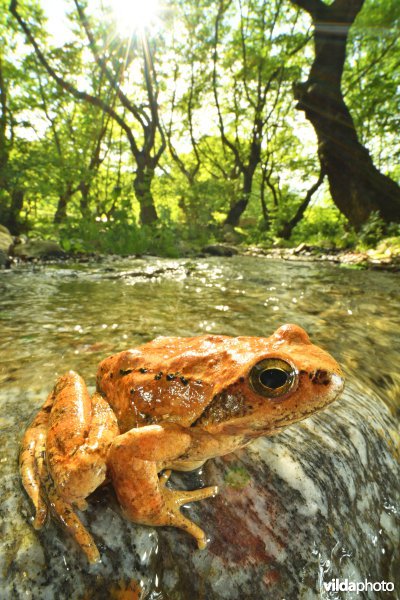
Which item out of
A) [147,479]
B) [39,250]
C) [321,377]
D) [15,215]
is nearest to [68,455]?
[147,479]

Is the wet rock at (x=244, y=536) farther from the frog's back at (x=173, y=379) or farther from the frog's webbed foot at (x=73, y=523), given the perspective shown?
the frog's back at (x=173, y=379)

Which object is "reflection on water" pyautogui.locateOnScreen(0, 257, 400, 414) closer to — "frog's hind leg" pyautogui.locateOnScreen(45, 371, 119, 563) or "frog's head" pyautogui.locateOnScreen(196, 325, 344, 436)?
"frog's hind leg" pyautogui.locateOnScreen(45, 371, 119, 563)

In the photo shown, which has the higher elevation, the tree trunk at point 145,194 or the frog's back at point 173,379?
the tree trunk at point 145,194

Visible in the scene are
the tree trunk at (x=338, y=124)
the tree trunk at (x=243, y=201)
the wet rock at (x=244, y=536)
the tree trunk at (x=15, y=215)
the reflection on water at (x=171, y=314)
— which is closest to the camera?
the wet rock at (x=244, y=536)

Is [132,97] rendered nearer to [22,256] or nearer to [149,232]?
[149,232]

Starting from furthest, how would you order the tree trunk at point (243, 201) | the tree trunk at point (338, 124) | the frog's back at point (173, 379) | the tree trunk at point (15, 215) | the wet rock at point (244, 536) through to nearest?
the tree trunk at point (243, 201) < the tree trunk at point (15, 215) < the tree trunk at point (338, 124) < the frog's back at point (173, 379) < the wet rock at point (244, 536)

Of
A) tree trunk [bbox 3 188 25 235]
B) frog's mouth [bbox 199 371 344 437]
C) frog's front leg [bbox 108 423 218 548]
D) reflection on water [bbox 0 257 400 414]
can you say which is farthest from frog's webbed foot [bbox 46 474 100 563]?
tree trunk [bbox 3 188 25 235]

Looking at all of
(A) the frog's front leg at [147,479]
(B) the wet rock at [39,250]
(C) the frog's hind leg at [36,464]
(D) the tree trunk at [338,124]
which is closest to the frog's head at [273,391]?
(A) the frog's front leg at [147,479]

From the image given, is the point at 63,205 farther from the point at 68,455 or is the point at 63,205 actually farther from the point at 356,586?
the point at 356,586
